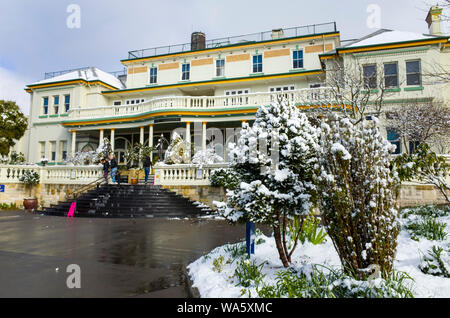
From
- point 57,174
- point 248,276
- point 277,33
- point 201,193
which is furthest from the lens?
point 277,33

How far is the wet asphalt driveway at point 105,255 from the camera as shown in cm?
410

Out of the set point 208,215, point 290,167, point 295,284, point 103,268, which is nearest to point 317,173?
point 290,167

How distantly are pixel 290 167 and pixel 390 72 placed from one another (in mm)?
17509

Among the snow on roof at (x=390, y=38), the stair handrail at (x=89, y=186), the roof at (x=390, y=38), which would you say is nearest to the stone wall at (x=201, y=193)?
the stair handrail at (x=89, y=186)

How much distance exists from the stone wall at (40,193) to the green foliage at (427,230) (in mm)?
16356

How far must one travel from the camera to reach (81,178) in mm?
16562

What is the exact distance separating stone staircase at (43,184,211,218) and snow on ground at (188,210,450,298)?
294 inches

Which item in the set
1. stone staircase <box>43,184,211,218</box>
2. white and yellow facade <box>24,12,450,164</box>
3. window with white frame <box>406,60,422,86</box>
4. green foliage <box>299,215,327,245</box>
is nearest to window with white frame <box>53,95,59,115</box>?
white and yellow facade <box>24,12,450,164</box>

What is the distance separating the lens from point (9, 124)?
833 inches

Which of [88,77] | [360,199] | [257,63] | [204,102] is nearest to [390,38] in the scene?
[257,63]

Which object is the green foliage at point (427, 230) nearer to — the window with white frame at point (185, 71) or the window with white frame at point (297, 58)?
the window with white frame at point (297, 58)

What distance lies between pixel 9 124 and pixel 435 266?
2632 centimetres

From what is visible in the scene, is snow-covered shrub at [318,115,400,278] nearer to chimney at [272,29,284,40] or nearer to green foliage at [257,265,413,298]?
green foliage at [257,265,413,298]

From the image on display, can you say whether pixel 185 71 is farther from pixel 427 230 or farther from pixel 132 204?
pixel 427 230
